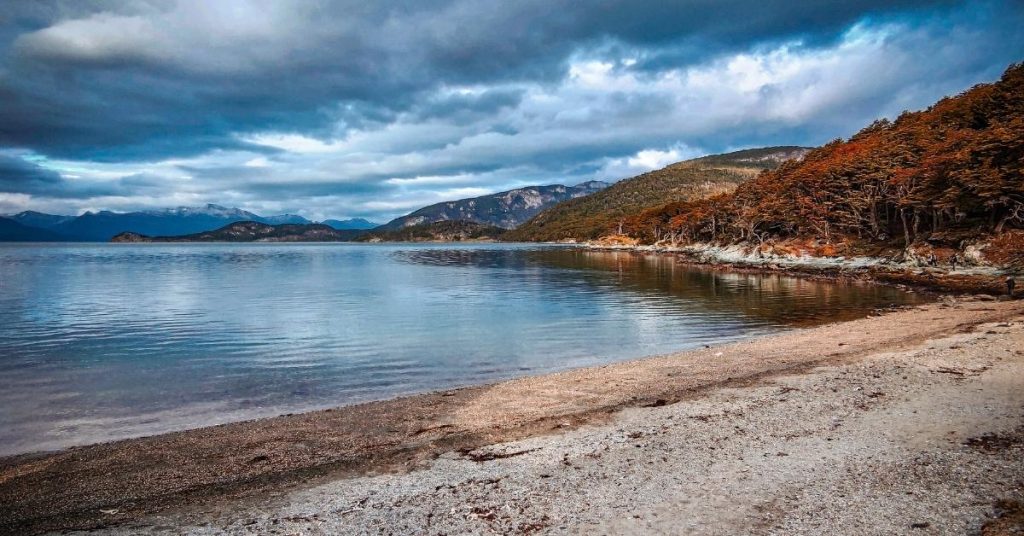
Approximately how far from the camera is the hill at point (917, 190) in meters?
51.3

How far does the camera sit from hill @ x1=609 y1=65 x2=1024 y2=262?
5131cm

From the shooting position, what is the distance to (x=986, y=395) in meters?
12.5

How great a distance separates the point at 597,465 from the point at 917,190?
245 ft

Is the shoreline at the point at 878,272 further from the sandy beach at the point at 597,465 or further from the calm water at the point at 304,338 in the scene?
the sandy beach at the point at 597,465

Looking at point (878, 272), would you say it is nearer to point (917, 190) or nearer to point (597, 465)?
point (917, 190)

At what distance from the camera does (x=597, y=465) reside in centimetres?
939

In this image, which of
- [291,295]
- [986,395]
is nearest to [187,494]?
[986,395]

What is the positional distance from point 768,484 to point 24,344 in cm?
3255

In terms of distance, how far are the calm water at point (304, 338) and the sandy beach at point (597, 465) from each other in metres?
3.49

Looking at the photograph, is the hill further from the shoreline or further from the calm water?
the calm water

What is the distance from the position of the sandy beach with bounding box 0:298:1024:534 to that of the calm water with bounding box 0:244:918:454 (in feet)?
11.4

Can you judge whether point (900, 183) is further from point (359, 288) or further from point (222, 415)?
point (222, 415)

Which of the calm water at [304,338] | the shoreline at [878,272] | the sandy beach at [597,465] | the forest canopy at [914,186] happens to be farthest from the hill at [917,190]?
the sandy beach at [597,465]

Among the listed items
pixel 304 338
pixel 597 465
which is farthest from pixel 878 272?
pixel 597 465
